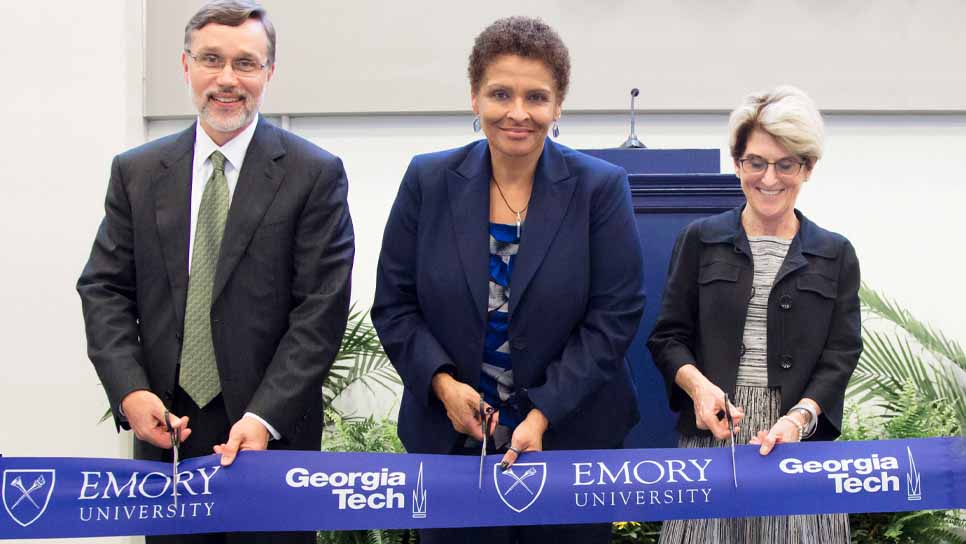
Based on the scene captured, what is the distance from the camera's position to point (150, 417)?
234 centimetres

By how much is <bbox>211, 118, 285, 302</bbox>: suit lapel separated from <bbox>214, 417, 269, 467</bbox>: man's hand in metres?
0.30

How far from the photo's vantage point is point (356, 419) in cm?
518

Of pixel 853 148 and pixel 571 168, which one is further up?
pixel 853 148

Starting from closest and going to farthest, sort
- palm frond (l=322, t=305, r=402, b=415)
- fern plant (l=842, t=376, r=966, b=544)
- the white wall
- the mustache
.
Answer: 1. the mustache
2. fern plant (l=842, t=376, r=966, b=544)
3. palm frond (l=322, t=305, r=402, b=415)
4. the white wall

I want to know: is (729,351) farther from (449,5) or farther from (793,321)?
(449,5)

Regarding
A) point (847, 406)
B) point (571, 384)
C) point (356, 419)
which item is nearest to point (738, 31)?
point (847, 406)

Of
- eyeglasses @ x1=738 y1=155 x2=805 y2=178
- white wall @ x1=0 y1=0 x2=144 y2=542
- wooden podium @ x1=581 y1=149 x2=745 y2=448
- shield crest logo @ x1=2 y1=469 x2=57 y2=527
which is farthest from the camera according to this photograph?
white wall @ x1=0 y1=0 x2=144 y2=542

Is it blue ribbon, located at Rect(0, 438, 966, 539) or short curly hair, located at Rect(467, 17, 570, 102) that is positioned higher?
short curly hair, located at Rect(467, 17, 570, 102)

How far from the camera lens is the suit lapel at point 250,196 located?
95.8 inches

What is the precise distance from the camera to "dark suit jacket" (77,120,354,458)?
7.93 feet

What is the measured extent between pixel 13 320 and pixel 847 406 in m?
4.11

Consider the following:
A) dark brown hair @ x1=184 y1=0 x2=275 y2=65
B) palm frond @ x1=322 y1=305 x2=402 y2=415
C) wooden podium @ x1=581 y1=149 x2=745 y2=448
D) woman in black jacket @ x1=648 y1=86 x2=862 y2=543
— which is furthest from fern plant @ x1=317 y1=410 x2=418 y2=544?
dark brown hair @ x1=184 y1=0 x2=275 y2=65

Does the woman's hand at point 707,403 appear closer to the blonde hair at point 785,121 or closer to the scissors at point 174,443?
the blonde hair at point 785,121

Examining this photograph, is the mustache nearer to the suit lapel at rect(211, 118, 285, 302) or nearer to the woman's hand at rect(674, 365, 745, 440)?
the suit lapel at rect(211, 118, 285, 302)
